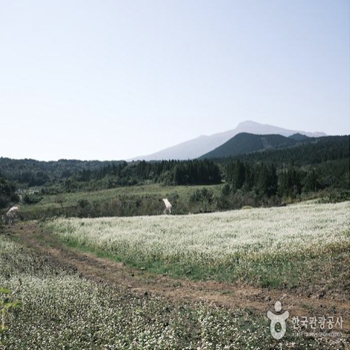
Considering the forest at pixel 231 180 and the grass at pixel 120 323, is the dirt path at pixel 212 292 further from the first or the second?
the forest at pixel 231 180

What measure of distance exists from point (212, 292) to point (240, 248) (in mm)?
6393

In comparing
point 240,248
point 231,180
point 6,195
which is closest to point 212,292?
point 240,248

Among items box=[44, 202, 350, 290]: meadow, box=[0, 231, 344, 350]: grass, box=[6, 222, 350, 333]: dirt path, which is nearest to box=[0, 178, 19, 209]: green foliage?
box=[44, 202, 350, 290]: meadow

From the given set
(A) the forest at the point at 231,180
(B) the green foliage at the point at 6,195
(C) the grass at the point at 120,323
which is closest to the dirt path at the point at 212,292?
(C) the grass at the point at 120,323

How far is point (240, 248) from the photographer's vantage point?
21.4m

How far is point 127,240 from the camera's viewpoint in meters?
27.8

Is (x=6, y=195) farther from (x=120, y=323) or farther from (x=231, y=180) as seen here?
(x=120, y=323)

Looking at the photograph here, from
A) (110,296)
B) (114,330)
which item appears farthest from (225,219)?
(114,330)

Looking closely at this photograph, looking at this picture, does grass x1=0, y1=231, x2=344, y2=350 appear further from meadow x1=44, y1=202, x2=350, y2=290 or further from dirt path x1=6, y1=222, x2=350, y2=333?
meadow x1=44, y1=202, x2=350, y2=290

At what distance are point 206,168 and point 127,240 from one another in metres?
117

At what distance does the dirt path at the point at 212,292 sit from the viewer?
1254 cm

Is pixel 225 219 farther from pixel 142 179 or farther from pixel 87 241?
pixel 142 179

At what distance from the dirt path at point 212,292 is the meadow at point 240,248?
801 mm

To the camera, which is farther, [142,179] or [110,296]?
[142,179]
